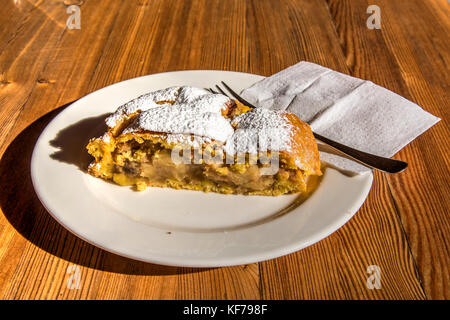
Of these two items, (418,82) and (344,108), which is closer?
(344,108)

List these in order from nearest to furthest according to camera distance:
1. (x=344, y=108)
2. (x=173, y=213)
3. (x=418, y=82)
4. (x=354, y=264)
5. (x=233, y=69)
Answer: (x=354, y=264)
(x=173, y=213)
(x=344, y=108)
(x=418, y=82)
(x=233, y=69)

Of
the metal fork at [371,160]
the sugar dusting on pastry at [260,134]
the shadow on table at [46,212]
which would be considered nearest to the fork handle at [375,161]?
the metal fork at [371,160]

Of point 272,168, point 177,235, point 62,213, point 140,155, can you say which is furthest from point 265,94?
point 62,213

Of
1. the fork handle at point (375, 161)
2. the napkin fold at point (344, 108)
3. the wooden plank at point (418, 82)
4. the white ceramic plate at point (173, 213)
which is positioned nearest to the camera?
the white ceramic plate at point (173, 213)

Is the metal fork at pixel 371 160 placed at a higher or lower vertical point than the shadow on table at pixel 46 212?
higher

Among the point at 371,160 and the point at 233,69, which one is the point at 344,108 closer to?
the point at 371,160

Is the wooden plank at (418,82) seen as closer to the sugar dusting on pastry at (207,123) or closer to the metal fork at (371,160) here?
the metal fork at (371,160)

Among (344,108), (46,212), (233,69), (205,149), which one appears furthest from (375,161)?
(46,212)

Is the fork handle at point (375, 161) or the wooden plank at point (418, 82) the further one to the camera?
the fork handle at point (375, 161)
